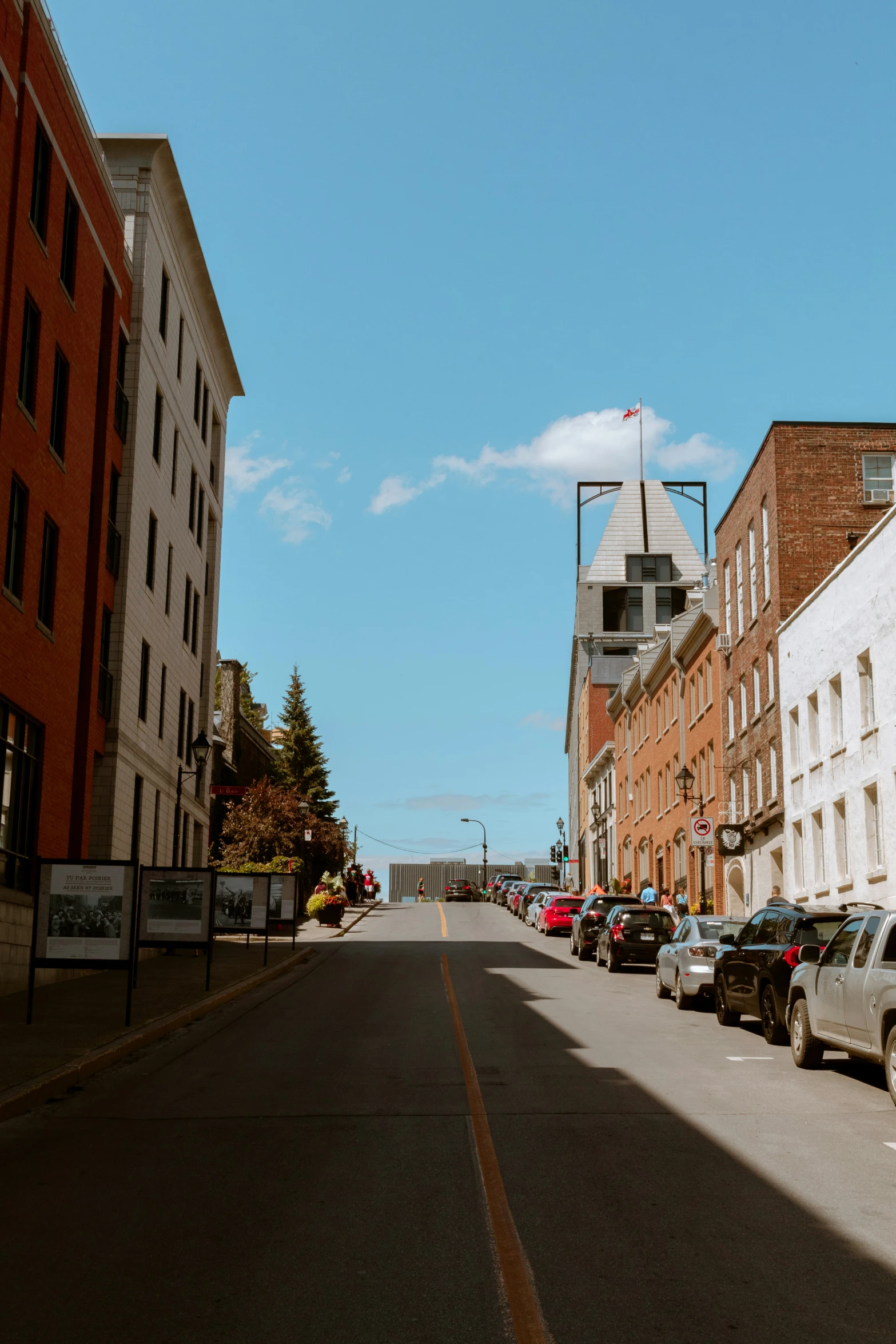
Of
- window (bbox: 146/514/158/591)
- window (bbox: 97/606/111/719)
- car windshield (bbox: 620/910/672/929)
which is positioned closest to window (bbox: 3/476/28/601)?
window (bbox: 97/606/111/719)

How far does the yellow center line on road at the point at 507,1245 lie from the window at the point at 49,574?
583 inches

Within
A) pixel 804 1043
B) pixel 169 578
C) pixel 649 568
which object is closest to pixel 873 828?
pixel 804 1043

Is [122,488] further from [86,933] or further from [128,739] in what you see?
[86,933]

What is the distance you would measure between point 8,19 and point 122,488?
11.2 metres

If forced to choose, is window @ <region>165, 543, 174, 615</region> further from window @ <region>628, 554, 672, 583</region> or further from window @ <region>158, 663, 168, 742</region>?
window @ <region>628, 554, 672, 583</region>

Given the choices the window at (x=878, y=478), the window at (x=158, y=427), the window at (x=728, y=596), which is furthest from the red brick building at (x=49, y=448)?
the window at (x=728, y=596)

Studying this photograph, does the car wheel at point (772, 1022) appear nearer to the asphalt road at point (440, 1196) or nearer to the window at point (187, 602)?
the asphalt road at point (440, 1196)

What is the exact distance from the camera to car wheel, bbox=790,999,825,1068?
13992 mm

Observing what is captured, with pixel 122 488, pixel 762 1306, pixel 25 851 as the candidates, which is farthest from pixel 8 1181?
pixel 122 488

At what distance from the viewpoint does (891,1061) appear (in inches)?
456

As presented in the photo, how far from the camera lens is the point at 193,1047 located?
15.5m

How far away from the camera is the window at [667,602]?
108 metres

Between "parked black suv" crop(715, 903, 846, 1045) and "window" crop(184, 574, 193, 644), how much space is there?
23.4 m

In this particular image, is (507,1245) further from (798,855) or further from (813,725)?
(798,855)
